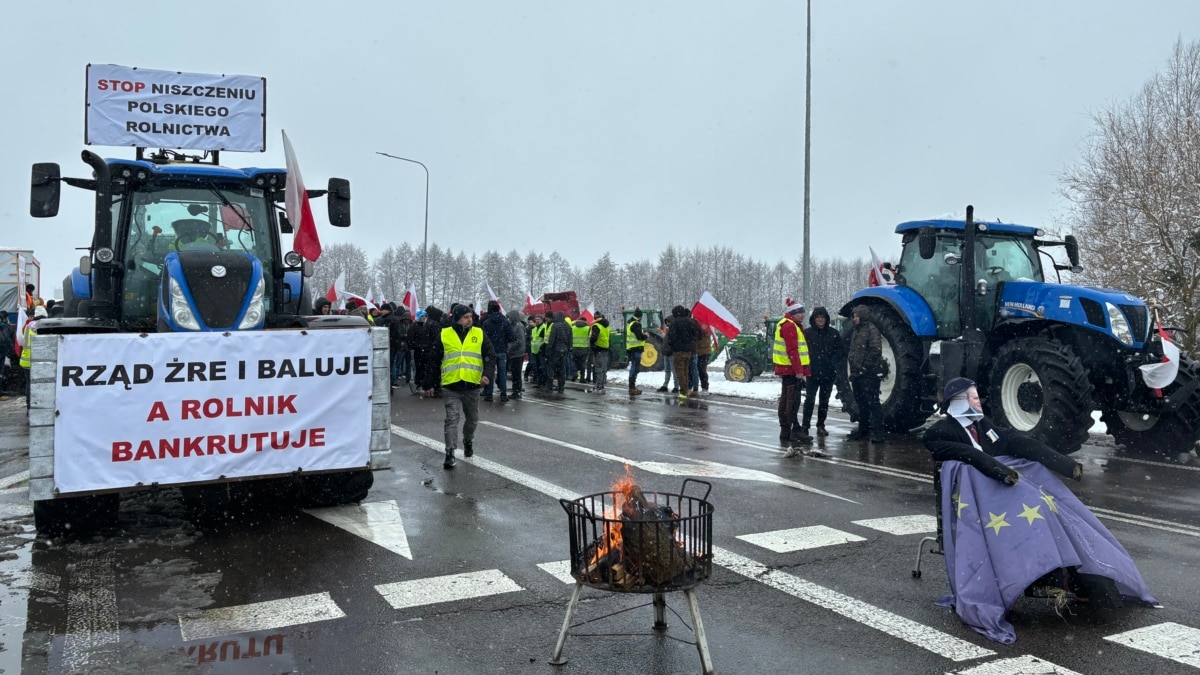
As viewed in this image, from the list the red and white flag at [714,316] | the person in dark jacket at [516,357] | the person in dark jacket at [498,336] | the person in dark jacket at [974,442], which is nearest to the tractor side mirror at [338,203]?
the person in dark jacket at [974,442]

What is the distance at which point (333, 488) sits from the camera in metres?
8.02

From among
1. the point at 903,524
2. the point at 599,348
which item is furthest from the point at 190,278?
the point at 599,348

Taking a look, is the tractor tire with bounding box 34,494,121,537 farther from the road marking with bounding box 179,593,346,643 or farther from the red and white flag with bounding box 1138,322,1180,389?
the red and white flag with bounding box 1138,322,1180,389

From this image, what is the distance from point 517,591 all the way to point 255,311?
3357mm

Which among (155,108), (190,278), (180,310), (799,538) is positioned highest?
(155,108)

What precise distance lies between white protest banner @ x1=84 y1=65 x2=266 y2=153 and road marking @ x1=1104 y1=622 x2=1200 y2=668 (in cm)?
1048

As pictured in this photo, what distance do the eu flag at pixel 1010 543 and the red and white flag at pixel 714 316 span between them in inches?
569

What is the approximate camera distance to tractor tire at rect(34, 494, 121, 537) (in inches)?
272

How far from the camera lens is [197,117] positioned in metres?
11.2

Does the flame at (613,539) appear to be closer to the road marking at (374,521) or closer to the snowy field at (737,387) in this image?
the road marking at (374,521)

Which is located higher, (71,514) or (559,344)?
(559,344)

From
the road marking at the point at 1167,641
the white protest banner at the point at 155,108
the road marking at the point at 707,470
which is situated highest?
the white protest banner at the point at 155,108

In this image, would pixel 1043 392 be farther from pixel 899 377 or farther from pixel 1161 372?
pixel 899 377

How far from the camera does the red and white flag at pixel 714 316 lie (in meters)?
20.0
